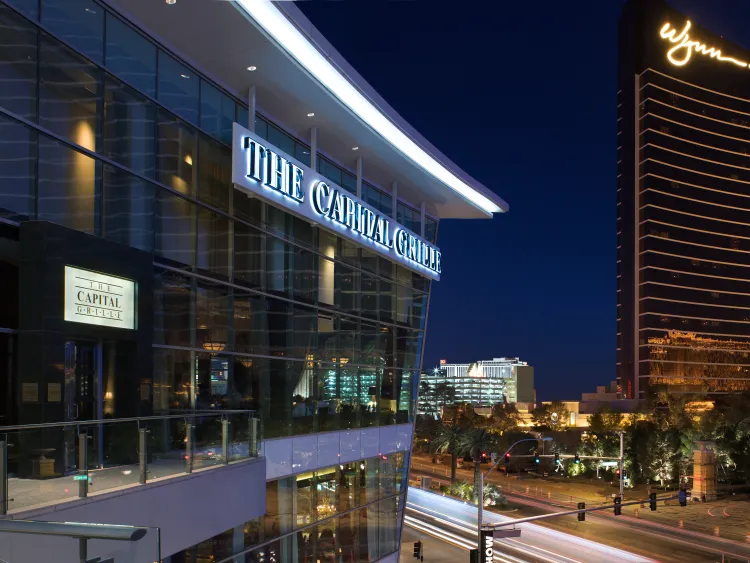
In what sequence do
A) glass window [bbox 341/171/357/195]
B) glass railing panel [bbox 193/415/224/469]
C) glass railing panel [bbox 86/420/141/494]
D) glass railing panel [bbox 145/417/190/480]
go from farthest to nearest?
glass window [bbox 341/171/357/195] < glass railing panel [bbox 193/415/224/469] < glass railing panel [bbox 145/417/190/480] < glass railing panel [bbox 86/420/141/494]

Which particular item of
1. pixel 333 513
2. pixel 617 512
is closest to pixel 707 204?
pixel 617 512

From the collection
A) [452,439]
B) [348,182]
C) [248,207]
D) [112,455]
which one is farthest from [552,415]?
[112,455]

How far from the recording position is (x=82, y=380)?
558 inches

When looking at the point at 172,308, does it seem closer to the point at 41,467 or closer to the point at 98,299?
the point at 98,299

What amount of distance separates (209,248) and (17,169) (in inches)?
232

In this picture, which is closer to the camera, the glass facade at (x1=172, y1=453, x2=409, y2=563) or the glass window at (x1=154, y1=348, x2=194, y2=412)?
the glass window at (x1=154, y1=348, x2=194, y2=412)

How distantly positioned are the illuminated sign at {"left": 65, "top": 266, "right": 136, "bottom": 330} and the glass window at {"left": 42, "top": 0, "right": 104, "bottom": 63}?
427 centimetres

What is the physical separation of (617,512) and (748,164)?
18759cm

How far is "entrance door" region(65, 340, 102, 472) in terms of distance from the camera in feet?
45.3

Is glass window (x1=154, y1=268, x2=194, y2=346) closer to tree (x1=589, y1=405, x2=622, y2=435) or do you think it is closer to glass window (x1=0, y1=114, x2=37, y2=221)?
glass window (x1=0, y1=114, x2=37, y2=221)

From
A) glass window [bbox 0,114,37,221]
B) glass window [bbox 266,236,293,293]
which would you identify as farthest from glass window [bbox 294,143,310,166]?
glass window [bbox 0,114,37,221]

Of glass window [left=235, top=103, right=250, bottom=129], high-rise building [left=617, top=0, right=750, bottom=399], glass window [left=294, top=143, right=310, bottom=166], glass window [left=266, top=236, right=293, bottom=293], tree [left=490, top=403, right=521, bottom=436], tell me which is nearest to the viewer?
glass window [left=235, top=103, right=250, bottom=129]

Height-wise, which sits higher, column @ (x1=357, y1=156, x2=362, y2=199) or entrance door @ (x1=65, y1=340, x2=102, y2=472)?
column @ (x1=357, y1=156, x2=362, y2=199)

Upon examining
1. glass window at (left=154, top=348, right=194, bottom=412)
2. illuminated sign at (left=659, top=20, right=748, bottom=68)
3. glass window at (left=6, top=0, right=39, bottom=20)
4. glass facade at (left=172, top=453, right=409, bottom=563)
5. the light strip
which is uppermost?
illuminated sign at (left=659, top=20, right=748, bottom=68)
